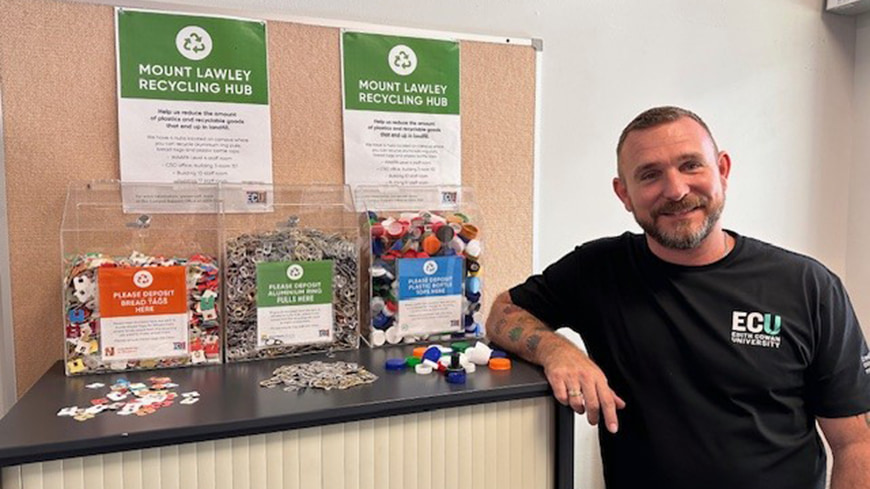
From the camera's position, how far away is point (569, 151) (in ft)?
5.53

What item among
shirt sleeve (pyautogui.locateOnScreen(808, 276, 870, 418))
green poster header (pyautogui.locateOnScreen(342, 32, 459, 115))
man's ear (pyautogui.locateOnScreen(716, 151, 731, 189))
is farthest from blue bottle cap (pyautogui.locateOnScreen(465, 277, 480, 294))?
shirt sleeve (pyautogui.locateOnScreen(808, 276, 870, 418))

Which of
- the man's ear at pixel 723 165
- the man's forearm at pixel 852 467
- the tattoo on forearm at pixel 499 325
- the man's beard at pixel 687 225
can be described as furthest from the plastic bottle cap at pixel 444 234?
the man's forearm at pixel 852 467

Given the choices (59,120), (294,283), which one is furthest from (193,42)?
(294,283)

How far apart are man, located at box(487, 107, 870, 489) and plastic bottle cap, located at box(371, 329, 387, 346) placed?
249 millimetres

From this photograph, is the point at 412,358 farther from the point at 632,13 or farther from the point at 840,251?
the point at 840,251

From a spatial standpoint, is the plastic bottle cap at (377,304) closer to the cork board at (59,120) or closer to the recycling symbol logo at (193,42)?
the cork board at (59,120)

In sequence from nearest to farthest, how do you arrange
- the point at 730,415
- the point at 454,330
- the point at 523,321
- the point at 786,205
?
the point at 730,415 → the point at 523,321 → the point at 454,330 → the point at 786,205

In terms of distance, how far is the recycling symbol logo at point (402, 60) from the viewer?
58.6 inches

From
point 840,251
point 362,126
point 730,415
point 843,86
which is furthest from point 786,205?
point 362,126

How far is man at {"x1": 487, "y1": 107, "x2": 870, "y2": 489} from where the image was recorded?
45.4 inches

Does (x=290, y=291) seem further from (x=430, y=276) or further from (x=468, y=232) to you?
(x=468, y=232)

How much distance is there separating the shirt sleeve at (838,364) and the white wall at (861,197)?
99 centimetres

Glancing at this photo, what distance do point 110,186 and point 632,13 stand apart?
137cm

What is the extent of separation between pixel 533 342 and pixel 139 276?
0.72 metres
